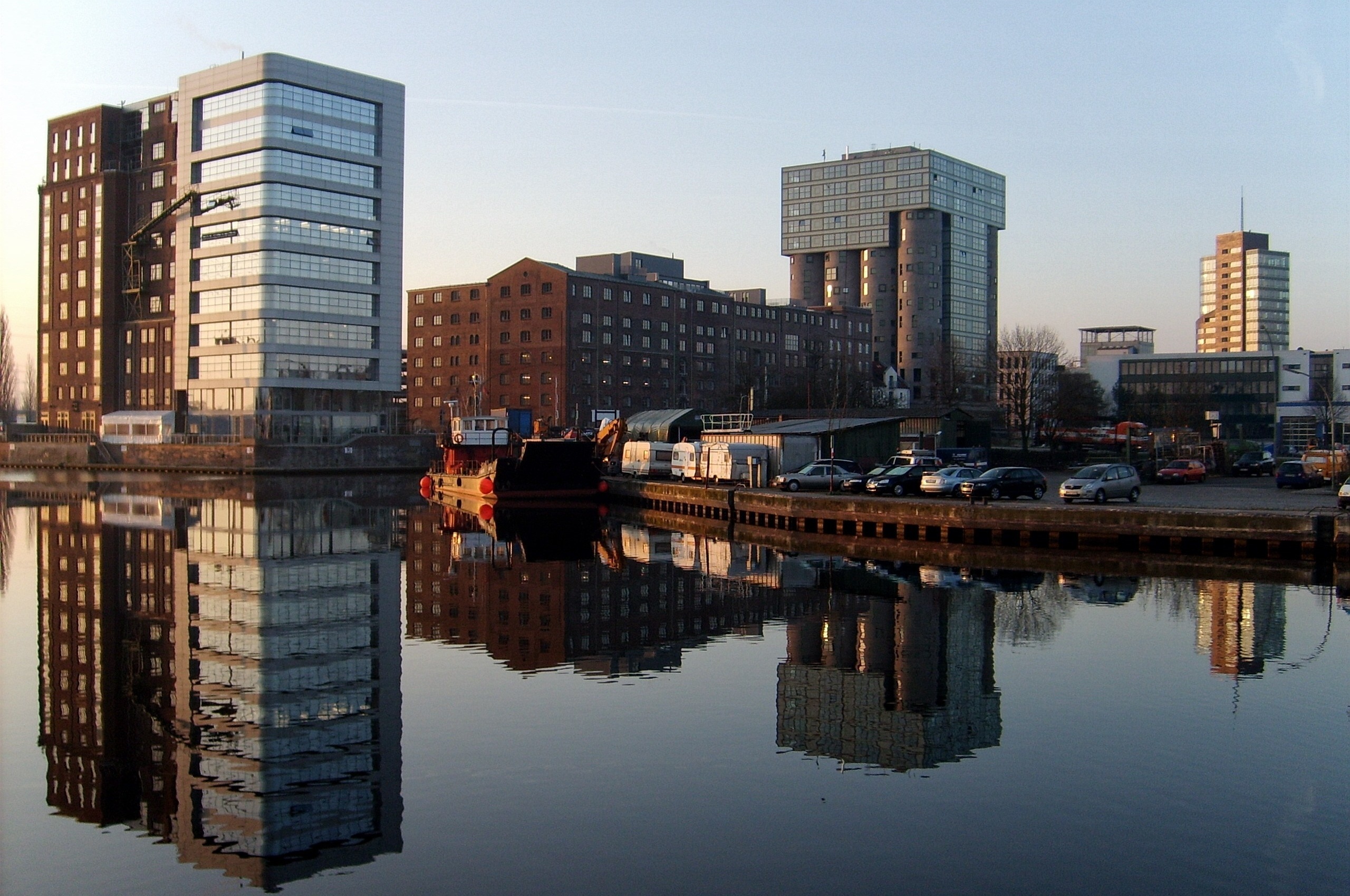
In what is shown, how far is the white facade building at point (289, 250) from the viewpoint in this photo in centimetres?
10206

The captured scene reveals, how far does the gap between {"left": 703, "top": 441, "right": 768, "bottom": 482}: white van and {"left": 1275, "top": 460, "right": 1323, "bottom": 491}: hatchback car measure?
1039 inches

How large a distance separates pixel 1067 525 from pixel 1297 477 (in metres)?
25.7

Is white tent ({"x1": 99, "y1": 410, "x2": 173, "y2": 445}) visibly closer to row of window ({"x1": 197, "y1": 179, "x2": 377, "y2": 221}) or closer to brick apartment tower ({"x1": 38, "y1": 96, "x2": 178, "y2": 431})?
brick apartment tower ({"x1": 38, "y1": 96, "x2": 178, "y2": 431})

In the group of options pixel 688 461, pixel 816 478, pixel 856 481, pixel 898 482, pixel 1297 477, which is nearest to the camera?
pixel 898 482

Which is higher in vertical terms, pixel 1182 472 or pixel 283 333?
pixel 283 333

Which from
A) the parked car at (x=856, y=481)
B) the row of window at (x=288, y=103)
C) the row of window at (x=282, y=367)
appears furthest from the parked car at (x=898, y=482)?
the row of window at (x=288, y=103)

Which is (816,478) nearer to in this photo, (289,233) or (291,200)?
(289,233)

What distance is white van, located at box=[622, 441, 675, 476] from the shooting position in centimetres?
7319

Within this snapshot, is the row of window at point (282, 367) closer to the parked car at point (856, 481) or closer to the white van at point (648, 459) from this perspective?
the white van at point (648, 459)

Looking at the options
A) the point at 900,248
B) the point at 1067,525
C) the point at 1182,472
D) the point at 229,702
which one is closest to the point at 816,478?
the point at 1067,525

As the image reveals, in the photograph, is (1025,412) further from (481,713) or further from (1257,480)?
(481,713)

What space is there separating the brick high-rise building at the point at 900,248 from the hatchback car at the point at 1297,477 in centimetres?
11829

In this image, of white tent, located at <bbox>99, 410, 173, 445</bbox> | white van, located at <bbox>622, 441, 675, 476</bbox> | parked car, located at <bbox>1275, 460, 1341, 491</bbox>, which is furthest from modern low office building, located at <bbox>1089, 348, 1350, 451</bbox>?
white tent, located at <bbox>99, 410, 173, 445</bbox>

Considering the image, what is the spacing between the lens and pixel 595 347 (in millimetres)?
137250
